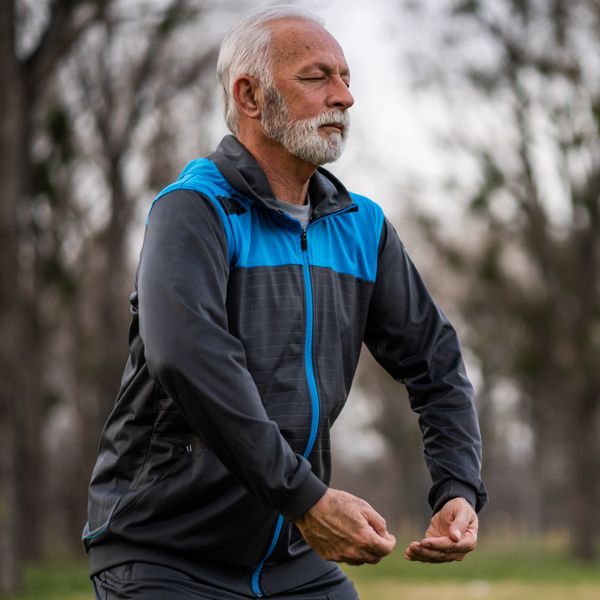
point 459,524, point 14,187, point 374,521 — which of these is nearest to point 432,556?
point 459,524

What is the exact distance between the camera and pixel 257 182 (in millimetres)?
2854

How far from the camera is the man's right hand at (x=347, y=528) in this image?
2.38m

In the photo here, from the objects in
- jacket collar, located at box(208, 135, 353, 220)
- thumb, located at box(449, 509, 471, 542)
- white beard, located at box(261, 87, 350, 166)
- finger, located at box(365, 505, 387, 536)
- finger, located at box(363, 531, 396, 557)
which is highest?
white beard, located at box(261, 87, 350, 166)

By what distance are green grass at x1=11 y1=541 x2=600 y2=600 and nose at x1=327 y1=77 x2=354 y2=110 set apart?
33.6 feet

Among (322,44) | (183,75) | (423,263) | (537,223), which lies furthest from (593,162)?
(322,44)

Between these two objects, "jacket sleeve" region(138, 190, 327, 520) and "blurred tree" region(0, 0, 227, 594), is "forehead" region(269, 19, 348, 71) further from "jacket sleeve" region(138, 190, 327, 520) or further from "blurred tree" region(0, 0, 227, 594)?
"blurred tree" region(0, 0, 227, 594)

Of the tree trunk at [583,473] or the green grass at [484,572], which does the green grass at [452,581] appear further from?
the tree trunk at [583,473]

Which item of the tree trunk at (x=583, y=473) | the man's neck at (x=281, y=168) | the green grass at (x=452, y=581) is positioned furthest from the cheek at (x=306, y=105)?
the tree trunk at (x=583, y=473)

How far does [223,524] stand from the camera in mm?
2740

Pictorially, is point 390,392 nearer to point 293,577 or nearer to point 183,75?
Result: point 183,75

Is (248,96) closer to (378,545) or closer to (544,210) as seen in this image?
(378,545)

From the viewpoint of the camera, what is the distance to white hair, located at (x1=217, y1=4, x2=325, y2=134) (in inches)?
116

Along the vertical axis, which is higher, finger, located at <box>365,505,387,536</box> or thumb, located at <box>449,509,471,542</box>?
finger, located at <box>365,505,387,536</box>

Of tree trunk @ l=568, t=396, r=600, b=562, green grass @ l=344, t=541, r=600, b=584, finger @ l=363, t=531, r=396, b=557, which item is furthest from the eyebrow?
tree trunk @ l=568, t=396, r=600, b=562
